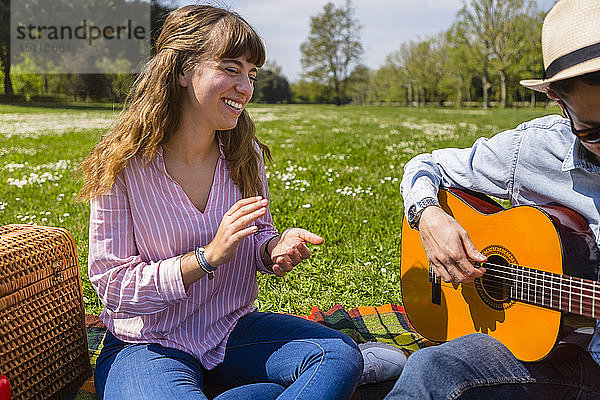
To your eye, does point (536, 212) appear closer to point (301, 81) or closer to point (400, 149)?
point (400, 149)

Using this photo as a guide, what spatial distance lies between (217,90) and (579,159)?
1.40 metres

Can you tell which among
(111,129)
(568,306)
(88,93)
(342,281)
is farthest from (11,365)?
(88,93)

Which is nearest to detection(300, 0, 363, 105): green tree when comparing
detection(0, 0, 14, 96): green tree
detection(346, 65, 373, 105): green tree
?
detection(346, 65, 373, 105): green tree

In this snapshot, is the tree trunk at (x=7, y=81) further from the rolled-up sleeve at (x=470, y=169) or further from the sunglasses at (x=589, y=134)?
the sunglasses at (x=589, y=134)

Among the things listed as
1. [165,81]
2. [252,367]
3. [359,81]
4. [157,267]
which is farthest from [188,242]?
[359,81]

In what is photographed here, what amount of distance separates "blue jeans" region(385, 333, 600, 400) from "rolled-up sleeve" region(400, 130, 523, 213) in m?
0.73

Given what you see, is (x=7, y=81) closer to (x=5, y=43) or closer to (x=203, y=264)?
(x=5, y=43)

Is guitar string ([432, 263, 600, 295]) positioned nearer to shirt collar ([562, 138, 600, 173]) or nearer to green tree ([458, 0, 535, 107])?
shirt collar ([562, 138, 600, 173])

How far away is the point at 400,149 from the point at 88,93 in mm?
26800

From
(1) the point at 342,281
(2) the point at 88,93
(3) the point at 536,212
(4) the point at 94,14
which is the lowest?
(1) the point at 342,281

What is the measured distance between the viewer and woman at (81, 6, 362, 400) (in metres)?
2.28

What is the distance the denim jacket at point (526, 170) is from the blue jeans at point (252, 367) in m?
0.76

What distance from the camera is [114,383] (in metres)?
2.20

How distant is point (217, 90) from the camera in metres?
2.43
